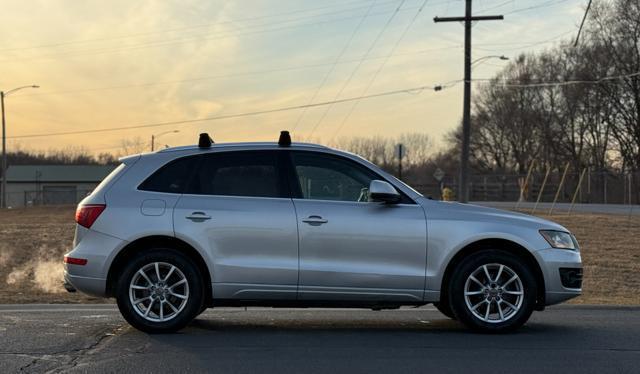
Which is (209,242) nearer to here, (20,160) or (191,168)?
(191,168)

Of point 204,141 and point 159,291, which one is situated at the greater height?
point 204,141

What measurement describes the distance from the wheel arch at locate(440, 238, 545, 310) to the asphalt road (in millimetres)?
393

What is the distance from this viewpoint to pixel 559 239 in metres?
6.61

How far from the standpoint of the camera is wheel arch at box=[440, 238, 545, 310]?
6492 millimetres

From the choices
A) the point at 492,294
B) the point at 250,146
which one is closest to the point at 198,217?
the point at 250,146

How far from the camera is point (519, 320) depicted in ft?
21.2

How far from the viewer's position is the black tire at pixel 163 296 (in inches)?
248

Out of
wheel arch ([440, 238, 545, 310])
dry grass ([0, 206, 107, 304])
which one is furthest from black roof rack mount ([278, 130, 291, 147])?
dry grass ([0, 206, 107, 304])

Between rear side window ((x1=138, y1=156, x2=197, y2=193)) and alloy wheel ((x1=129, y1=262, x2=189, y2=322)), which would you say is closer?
alloy wheel ((x1=129, y1=262, x2=189, y2=322))

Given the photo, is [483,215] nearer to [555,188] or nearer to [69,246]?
[69,246]

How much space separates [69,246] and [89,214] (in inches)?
507

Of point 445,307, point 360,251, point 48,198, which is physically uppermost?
point 48,198

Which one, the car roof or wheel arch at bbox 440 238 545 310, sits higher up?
the car roof

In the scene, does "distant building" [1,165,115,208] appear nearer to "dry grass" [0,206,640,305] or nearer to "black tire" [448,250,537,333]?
"dry grass" [0,206,640,305]
